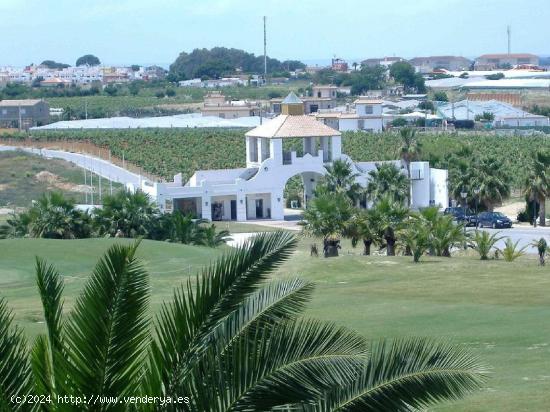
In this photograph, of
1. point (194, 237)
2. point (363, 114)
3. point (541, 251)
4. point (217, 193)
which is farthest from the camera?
point (363, 114)

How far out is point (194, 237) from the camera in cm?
4025

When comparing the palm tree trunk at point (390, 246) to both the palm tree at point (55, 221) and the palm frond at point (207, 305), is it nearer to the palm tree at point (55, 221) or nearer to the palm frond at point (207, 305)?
the palm tree at point (55, 221)

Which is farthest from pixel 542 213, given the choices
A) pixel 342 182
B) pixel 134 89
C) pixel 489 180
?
pixel 134 89

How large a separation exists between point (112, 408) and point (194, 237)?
1279 inches

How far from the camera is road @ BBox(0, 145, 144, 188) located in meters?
70.0

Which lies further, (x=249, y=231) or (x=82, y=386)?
(x=249, y=231)

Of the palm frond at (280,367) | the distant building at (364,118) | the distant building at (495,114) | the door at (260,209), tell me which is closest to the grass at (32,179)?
the door at (260,209)

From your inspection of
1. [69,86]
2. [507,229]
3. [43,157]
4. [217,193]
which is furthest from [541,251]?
[69,86]

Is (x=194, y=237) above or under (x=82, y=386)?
under

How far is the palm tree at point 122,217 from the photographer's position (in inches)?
1543

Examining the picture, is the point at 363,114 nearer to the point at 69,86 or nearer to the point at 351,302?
the point at 351,302

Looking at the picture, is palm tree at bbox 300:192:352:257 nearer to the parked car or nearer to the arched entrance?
the parked car

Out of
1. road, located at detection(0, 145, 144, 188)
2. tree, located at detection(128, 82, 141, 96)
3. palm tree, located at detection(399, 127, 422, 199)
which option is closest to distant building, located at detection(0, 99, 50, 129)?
road, located at detection(0, 145, 144, 188)

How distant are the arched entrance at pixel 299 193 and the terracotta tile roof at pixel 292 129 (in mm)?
2036
